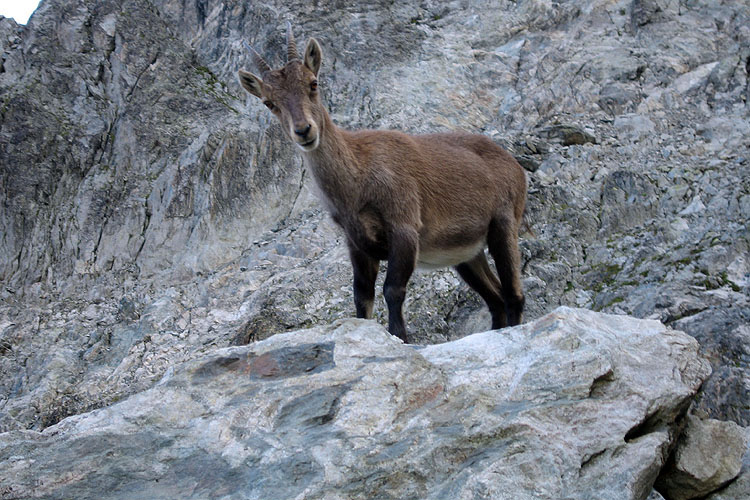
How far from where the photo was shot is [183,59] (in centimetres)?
2044

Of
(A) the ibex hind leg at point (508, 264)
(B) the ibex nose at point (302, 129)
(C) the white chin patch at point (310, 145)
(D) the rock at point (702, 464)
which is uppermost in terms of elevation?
(B) the ibex nose at point (302, 129)

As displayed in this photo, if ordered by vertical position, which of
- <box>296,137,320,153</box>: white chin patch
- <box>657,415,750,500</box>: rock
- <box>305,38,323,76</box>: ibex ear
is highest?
<box>305,38,323,76</box>: ibex ear

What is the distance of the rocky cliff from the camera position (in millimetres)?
11430

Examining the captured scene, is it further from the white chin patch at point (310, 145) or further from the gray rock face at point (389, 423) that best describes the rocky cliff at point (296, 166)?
the white chin patch at point (310, 145)

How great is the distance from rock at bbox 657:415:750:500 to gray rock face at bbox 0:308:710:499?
0.33m

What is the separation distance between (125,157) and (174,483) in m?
16.1

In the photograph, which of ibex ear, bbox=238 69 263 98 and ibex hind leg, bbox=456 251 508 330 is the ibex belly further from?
ibex ear, bbox=238 69 263 98

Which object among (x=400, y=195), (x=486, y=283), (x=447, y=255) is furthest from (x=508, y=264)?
(x=400, y=195)

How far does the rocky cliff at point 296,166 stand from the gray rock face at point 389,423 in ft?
11.2

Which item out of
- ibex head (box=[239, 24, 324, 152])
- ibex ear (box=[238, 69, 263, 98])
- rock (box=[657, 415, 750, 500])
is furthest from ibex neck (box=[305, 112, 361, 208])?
rock (box=[657, 415, 750, 500])

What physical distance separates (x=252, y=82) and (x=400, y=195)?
217 centimetres

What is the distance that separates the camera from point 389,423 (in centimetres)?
487

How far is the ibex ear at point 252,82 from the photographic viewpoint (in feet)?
25.6

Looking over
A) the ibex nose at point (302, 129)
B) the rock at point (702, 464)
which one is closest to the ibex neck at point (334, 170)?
the ibex nose at point (302, 129)
